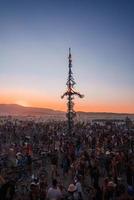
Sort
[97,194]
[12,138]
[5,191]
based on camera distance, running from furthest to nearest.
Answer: [12,138], [97,194], [5,191]

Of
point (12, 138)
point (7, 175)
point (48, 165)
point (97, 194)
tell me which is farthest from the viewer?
point (12, 138)

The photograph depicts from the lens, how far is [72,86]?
39031 mm

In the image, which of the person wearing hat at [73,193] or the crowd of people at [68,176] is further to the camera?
the person wearing hat at [73,193]

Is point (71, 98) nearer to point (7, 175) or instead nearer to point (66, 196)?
point (7, 175)

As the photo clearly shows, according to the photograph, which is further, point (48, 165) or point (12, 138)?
point (12, 138)

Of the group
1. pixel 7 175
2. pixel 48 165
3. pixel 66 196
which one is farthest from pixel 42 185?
pixel 48 165

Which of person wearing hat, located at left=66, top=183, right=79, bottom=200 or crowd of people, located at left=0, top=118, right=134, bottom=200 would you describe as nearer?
crowd of people, located at left=0, top=118, right=134, bottom=200

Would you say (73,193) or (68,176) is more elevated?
(73,193)

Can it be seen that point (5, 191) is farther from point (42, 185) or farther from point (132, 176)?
point (132, 176)

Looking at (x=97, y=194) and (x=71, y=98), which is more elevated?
(x=71, y=98)

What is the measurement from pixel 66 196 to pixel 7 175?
4.04 meters

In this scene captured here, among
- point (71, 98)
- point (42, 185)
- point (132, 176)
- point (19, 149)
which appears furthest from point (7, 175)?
point (71, 98)

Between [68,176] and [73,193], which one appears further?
[68,176]

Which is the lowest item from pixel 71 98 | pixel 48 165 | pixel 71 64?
pixel 48 165
